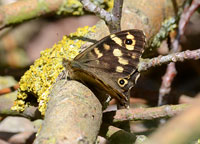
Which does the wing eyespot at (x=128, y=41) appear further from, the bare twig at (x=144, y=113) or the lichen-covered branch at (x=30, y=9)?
the lichen-covered branch at (x=30, y=9)

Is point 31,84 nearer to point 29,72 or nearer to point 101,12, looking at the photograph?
point 29,72

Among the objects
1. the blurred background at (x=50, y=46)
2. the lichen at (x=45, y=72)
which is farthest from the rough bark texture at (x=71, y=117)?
the blurred background at (x=50, y=46)

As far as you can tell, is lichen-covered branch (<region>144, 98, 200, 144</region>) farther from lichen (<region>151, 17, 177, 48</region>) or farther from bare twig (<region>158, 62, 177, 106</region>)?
bare twig (<region>158, 62, 177, 106</region>)

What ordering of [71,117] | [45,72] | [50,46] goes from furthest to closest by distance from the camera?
[50,46]
[45,72]
[71,117]

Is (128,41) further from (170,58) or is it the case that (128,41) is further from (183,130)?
(183,130)

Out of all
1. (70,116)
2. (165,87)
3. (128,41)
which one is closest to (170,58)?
(128,41)

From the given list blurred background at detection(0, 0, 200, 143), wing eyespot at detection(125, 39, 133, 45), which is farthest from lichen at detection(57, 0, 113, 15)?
wing eyespot at detection(125, 39, 133, 45)
